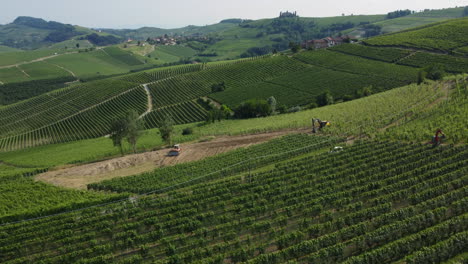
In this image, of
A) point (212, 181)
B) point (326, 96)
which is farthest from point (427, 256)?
point (326, 96)

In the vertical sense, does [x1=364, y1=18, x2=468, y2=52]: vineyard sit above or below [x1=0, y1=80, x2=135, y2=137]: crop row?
above

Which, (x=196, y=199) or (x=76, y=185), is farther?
(x=76, y=185)

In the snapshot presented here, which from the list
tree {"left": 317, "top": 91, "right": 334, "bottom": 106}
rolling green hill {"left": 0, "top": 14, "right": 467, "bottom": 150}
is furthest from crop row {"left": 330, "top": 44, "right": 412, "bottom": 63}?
tree {"left": 317, "top": 91, "right": 334, "bottom": 106}

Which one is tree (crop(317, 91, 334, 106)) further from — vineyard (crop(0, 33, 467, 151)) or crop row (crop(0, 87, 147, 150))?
crop row (crop(0, 87, 147, 150))

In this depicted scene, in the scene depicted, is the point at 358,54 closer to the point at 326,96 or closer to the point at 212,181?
the point at 326,96

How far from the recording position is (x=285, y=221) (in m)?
33.5

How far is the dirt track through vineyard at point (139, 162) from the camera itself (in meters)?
52.9

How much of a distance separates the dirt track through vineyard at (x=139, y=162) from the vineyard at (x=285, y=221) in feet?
45.3

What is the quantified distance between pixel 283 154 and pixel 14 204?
39.3 meters

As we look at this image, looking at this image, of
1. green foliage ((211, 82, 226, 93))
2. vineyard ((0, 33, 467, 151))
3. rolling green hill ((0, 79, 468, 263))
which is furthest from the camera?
green foliage ((211, 82, 226, 93))

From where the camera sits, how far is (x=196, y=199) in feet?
133

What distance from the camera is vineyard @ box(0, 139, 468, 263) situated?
1145 inches

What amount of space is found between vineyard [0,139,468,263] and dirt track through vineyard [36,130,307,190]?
1382 centimetres

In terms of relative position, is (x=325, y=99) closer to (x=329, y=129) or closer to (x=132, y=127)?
(x=329, y=129)
